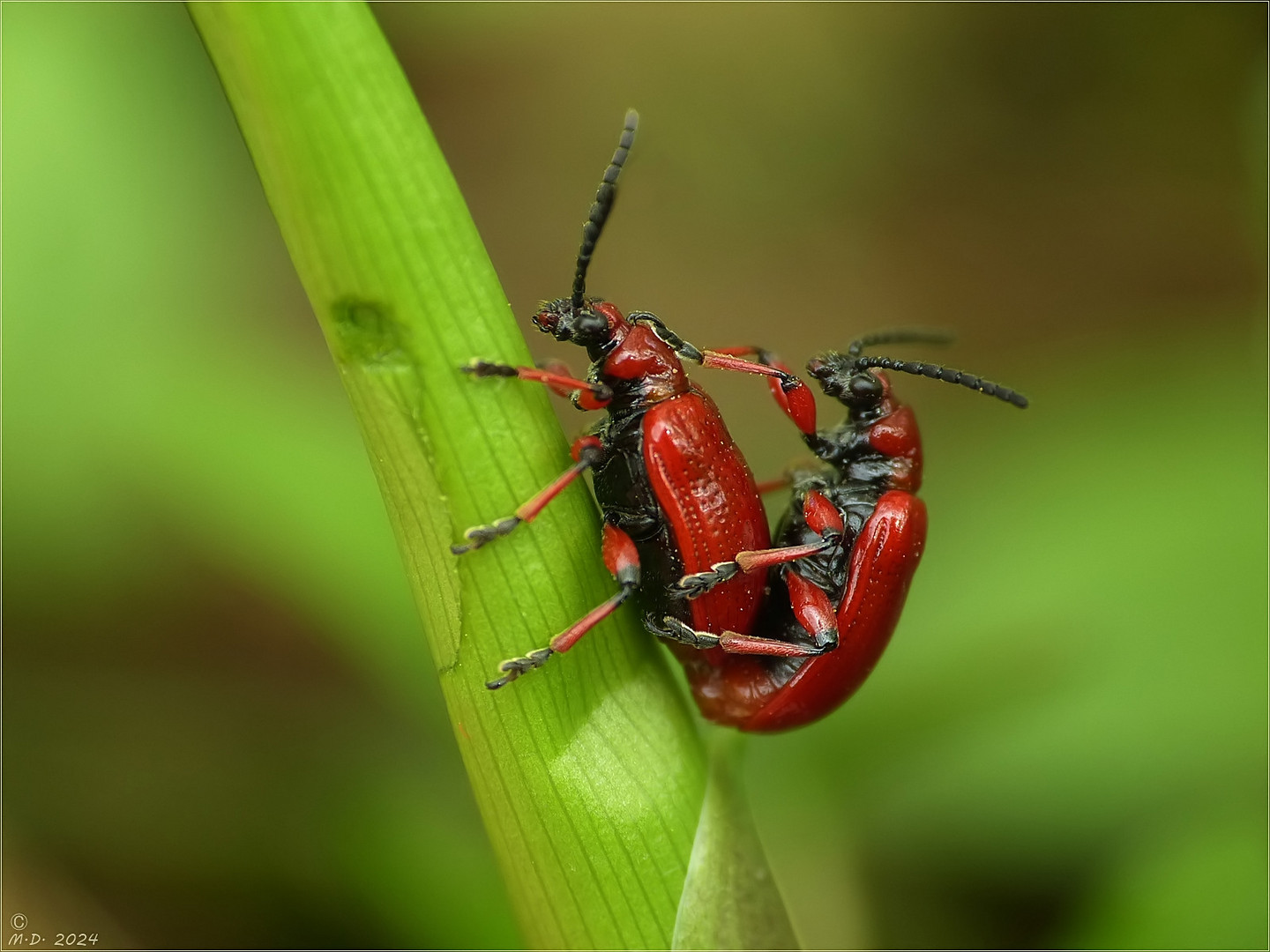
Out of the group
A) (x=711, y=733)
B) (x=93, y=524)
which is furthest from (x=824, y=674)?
(x=93, y=524)

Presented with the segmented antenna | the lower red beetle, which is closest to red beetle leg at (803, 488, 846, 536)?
the lower red beetle

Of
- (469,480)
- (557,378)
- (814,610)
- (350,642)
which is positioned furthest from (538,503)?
(350,642)

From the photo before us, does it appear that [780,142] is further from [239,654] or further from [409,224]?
[409,224]

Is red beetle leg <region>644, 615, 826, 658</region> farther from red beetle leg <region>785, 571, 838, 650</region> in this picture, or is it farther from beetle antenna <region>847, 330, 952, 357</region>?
beetle antenna <region>847, 330, 952, 357</region>

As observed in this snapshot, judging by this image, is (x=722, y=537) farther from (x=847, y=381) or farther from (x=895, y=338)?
(x=895, y=338)

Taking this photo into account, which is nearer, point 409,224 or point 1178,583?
point 409,224

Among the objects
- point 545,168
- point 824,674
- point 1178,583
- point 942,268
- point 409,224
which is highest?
point 545,168

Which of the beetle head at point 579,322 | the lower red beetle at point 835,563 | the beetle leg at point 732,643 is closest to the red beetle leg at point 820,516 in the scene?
the lower red beetle at point 835,563
